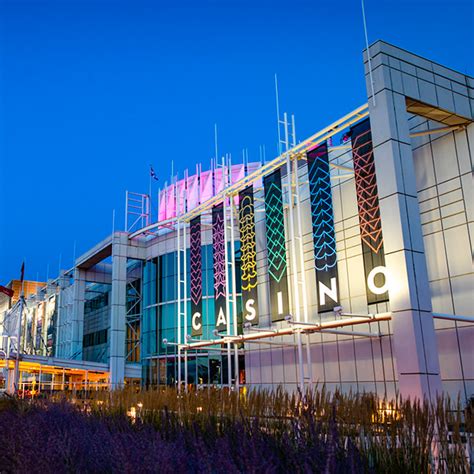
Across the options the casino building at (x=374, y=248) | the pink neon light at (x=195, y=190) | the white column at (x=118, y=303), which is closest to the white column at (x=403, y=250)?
the casino building at (x=374, y=248)

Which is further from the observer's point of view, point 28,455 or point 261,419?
point 261,419

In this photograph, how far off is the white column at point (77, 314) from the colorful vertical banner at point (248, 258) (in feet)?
80.3

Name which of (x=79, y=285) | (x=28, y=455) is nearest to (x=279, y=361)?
(x=28, y=455)

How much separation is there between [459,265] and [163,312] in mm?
22988

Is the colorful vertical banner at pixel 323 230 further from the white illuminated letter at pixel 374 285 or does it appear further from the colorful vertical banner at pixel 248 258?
the colorful vertical banner at pixel 248 258

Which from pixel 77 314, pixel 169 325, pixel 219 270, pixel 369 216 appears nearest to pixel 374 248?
pixel 369 216

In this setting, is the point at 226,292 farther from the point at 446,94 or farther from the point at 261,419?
the point at 261,419

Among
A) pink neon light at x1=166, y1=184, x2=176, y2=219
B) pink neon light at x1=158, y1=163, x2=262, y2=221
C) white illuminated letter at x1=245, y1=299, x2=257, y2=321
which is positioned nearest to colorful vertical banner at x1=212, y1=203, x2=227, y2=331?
white illuminated letter at x1=245, y1=299, x2=257, y2=321

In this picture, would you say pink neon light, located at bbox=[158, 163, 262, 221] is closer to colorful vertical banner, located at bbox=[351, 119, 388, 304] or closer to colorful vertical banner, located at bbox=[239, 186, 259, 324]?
colorful vertical banner, located at bbox=[239, 186, 259, 324]

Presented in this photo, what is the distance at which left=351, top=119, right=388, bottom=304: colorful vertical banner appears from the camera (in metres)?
16.1

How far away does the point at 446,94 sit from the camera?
16.2m

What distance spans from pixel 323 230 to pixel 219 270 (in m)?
7.00

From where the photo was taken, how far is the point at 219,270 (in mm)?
24016

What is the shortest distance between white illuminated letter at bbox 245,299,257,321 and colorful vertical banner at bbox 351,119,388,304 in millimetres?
6746
